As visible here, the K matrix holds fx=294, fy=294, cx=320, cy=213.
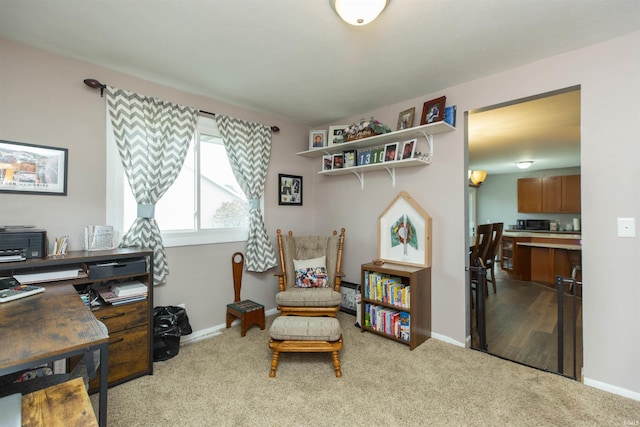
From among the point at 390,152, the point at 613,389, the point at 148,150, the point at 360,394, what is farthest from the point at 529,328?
the point at 148,150

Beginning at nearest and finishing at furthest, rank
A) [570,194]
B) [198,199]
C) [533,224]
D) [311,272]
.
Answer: [198,199]
[311,272]
[570,194]
[533,224]

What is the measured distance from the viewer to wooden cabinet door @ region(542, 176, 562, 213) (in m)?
6.23

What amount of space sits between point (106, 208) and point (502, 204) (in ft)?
26.5

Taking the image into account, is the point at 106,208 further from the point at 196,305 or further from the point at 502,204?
the point at 502,204

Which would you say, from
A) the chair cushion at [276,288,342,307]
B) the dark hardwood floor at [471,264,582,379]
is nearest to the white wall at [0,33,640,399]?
the dark hardwood floor at [471,264,582,379]

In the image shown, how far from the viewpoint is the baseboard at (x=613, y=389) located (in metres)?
1.90

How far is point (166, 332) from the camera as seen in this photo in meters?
2.39

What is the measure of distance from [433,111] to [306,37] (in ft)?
4.53

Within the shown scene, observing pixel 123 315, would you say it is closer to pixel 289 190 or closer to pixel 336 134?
pixel 289 190

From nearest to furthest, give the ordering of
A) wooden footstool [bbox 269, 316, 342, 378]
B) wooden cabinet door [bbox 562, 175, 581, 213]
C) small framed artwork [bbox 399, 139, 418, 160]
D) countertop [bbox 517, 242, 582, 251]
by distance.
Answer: wooden footstool [bbox 269, 316, 342, 378]
small framed artwork [bbox 399, 139, 418, 160]
countertop [bbox 517, 242, 582, 251]
wooden cabinet door [bbox 562, 175, 581, 213]

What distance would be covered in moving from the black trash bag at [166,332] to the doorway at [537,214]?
102 inches

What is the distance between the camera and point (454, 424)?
1.67m

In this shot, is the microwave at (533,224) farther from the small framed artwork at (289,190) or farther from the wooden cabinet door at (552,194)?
the small framed artwork at (289,190)

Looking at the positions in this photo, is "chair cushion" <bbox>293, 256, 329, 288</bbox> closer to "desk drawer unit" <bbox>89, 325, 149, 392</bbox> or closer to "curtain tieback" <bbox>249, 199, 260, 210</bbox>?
"curtain tieback" <bbox>249, 199, 260, 210</bbox>
